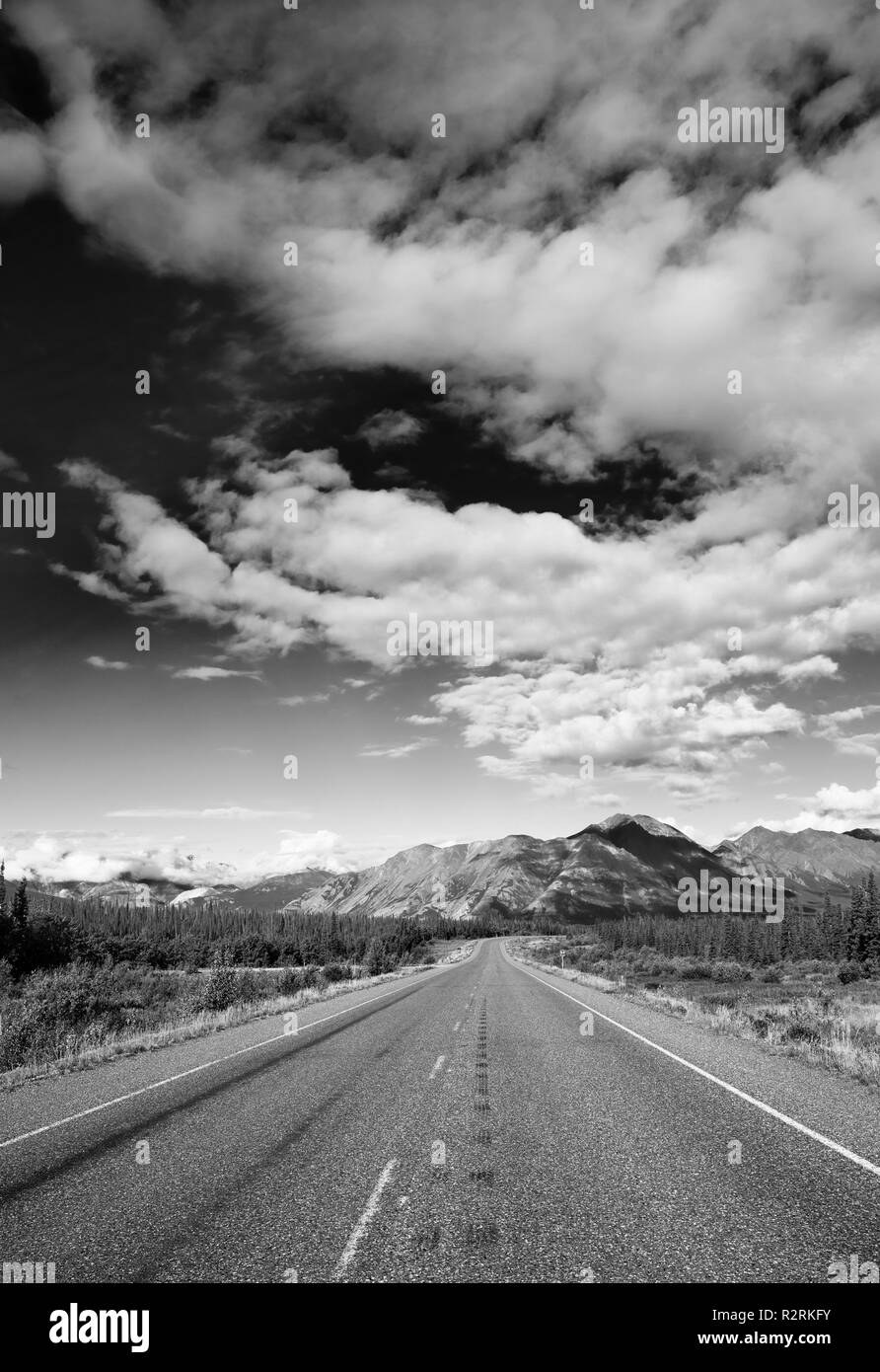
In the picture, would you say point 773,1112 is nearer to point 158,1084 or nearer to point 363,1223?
point 363,1223

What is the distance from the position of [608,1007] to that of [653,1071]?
11650 millimetres

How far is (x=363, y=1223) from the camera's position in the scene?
5590 mm

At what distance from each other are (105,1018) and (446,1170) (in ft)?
60.6

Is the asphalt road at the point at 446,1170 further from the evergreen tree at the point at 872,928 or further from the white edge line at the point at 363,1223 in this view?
the evergreen tree at the point at 872,928

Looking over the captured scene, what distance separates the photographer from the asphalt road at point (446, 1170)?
5023mm

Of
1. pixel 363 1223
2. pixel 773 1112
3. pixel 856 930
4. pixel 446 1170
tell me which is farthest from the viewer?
pixel 856 930

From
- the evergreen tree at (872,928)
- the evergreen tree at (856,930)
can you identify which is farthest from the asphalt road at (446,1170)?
the evergreen tree at (856,930)

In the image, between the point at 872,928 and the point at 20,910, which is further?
the point at 872,928

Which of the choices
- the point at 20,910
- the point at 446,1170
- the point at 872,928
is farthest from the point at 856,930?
the point at 20,910

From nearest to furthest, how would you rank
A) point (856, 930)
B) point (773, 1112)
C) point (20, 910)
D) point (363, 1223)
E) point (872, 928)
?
point (363, 1223)
point (773, 1112)
point (20, 910)
point (872, 928)
point (856, 930)

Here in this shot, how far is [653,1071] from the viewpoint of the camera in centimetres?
1170

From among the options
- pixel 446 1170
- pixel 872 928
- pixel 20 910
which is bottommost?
pixel 872 928

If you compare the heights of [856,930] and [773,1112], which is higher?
[773,1112]
